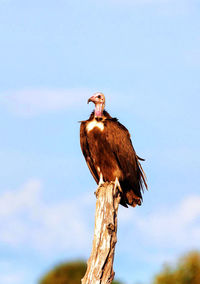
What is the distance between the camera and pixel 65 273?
5731 cm

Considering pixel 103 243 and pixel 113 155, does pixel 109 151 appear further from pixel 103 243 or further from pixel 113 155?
pixel 103 243

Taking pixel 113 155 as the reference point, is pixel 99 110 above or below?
above

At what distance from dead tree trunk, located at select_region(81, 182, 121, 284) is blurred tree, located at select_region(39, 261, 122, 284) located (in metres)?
40.8

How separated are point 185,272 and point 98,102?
31.4m

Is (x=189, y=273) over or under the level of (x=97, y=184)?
over

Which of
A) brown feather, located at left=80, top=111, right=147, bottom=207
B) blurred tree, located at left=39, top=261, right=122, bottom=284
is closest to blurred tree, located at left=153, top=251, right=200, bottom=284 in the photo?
blurred tree, located at left=39, top=261, right=122, bottom=284

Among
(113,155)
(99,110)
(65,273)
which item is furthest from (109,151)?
(65,273)

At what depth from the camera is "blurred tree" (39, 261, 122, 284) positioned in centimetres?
5625

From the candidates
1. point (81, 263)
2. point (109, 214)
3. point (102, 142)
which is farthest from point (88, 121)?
point (81, 263)

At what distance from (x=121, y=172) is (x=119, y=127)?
1.11 m

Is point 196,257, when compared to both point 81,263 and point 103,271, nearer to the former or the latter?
point 81,263

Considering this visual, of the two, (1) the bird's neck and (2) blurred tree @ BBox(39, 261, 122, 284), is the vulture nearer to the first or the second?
(1) the bird's neck

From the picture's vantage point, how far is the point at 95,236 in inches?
612

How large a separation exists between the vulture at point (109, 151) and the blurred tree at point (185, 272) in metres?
30.1
